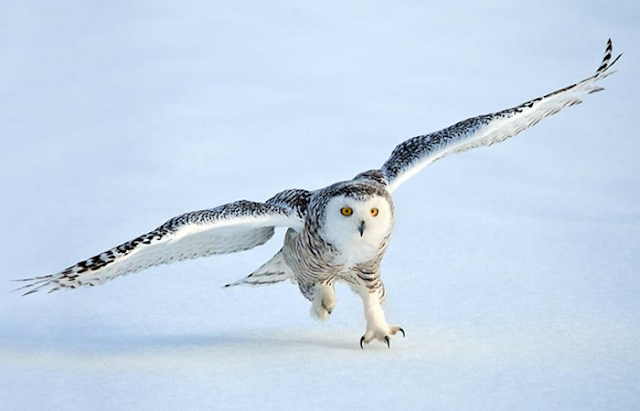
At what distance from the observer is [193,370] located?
725 cm

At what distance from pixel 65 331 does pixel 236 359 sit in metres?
1.27

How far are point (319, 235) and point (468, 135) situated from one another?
1320mm

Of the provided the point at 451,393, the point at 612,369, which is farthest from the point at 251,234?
the point at 612,369

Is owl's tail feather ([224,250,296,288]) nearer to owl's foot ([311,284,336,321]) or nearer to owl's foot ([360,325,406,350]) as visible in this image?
owl's foot ([311,284,336,321])

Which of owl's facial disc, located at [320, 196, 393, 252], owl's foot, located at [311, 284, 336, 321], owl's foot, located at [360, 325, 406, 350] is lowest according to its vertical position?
owl's foot, located at [360, 325, 406, 350]

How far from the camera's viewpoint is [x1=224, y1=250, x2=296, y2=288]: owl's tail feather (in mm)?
8188

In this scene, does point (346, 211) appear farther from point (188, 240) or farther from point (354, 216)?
point (188, 240)

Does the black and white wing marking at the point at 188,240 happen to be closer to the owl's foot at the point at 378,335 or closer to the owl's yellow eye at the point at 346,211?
the owl's yellow eye at the point at 346,211

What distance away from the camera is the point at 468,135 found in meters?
8.08

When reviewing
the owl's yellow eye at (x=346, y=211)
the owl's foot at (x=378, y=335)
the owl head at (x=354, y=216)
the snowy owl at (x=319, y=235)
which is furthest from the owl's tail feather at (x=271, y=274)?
the owl's yellow eye at (x=346, y=211)

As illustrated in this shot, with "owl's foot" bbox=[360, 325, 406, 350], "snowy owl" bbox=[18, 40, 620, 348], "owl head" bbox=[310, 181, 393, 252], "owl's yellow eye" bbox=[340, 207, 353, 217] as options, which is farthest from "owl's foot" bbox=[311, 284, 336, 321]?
"owl's yellow eye" bbox=[340, 207, 353, 217]

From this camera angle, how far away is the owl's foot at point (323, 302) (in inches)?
301

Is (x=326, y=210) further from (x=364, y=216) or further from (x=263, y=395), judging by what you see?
(x=263, y=395)

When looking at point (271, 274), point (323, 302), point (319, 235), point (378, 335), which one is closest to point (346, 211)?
point (319, 235)
